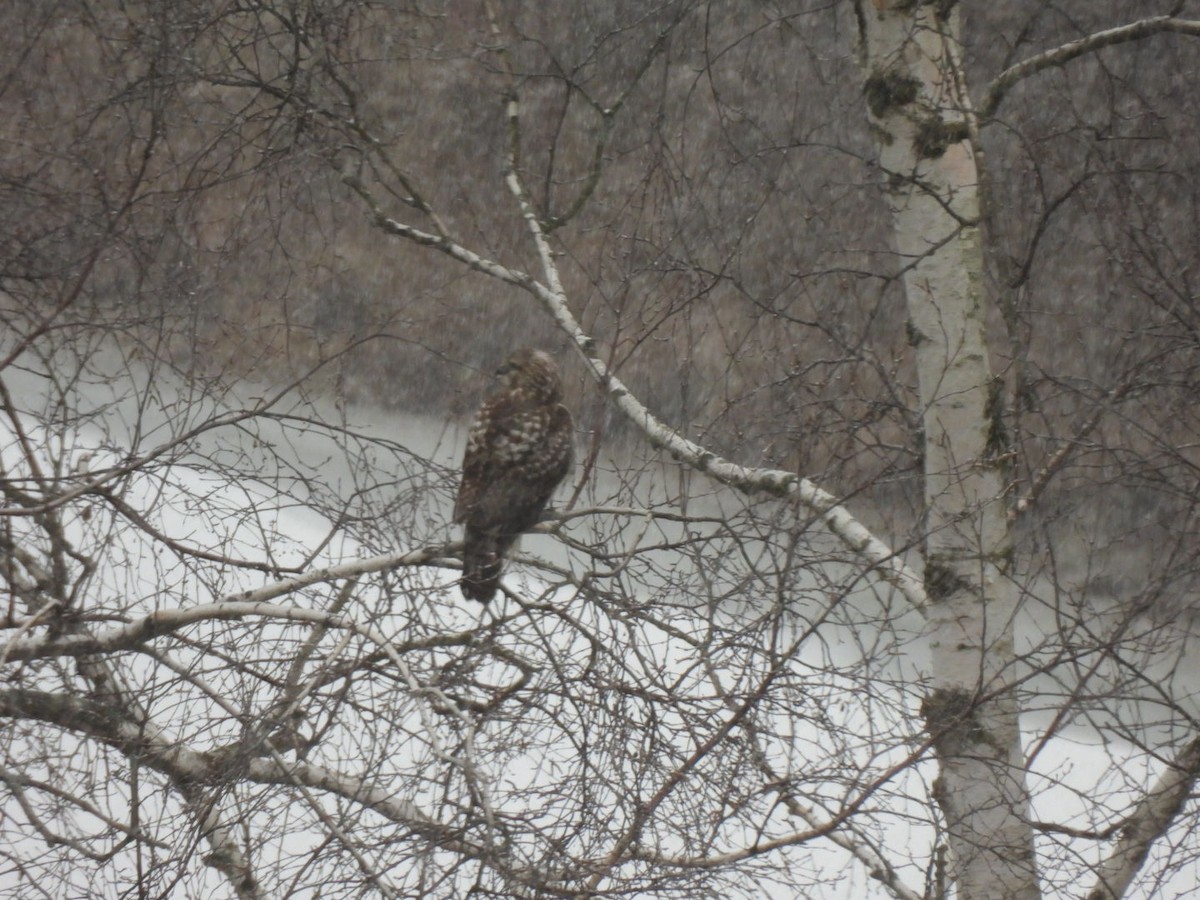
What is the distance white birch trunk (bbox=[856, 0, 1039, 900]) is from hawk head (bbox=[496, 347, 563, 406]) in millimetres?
1111

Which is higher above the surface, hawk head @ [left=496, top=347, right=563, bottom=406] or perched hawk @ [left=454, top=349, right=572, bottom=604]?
hawk head @ [left=496, top=347, right=563, bottom=406]

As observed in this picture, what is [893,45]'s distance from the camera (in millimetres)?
3771

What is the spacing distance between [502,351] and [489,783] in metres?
9.87

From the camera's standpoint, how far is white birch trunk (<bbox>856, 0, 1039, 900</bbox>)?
11.8 feet

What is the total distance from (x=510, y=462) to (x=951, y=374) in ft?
4.11

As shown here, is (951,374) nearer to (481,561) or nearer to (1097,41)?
(1097,41)

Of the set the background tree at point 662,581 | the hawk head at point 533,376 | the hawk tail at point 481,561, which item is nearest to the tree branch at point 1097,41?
the background tree at point 662,581

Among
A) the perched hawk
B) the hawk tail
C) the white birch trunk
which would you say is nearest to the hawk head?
the perched hawk

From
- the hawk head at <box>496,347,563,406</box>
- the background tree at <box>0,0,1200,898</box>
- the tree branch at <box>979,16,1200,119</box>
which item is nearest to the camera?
the background tree at <box>0,0,1200,898</box>

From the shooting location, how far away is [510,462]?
3912mm

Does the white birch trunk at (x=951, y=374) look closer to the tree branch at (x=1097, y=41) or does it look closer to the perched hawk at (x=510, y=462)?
the tree branch at (x=1097, y=41)

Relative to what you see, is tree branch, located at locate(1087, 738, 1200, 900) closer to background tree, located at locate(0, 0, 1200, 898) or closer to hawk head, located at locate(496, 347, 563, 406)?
background tree, located at locate(0, 0, 1200, 898)

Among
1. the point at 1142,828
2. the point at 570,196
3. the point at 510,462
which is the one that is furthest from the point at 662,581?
the point at 570,196

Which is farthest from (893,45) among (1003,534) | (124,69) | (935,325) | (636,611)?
(124,69)
